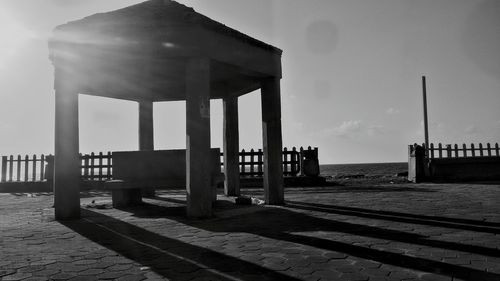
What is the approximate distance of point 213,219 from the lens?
23.7ft

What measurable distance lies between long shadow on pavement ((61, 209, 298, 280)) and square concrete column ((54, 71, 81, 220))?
1421mm

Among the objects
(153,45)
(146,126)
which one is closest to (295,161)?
(146,126)

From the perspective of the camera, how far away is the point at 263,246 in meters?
4.75

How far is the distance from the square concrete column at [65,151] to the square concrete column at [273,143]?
13.8ft

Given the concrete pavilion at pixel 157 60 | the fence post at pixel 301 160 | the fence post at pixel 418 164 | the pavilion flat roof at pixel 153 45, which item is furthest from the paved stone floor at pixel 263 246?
the fence post at pixel 418 164

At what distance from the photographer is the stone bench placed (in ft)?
30.6

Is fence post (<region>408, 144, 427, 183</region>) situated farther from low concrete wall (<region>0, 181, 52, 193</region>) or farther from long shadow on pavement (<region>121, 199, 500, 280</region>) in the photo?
low concrete wall (<region>0, 181, 52, 193</region>)

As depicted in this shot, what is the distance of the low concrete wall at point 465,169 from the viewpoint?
1927 cm

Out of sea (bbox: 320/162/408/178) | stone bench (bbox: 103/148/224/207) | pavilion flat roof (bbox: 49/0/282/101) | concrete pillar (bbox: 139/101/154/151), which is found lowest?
sea (bbox: 320/162/408/178)

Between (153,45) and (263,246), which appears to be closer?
(263,246)

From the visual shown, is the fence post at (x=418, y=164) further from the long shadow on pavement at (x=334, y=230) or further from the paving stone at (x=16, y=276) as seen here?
the paving stone at (x=16, y=276)

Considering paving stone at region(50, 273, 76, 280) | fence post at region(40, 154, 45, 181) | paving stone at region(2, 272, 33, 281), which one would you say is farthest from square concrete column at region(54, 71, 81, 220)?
fence post at region(40, 154, 45, 181)

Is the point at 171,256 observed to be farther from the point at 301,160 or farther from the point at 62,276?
the point at 301,160

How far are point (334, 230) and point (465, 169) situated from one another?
1658cm
